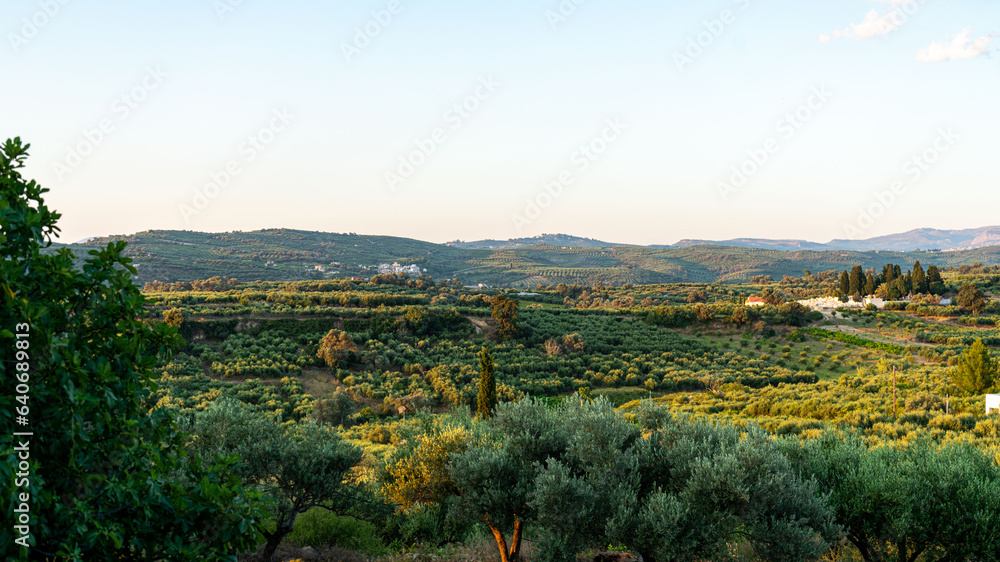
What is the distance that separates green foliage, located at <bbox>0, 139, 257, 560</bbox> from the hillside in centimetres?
9068

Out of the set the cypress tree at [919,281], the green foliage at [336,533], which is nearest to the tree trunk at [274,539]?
the green foliage at [336,533]

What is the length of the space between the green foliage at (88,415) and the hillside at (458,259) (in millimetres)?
90676

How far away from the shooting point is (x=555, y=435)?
10.3m

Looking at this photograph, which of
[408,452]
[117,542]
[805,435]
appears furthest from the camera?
[805,435]

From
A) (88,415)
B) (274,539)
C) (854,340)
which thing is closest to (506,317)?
(854,340)

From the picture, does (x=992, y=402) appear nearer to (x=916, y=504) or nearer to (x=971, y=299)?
(x=916, y=504)

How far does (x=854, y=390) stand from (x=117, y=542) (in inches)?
1493

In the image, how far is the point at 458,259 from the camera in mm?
167750

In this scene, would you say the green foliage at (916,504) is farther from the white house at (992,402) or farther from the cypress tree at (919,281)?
the cypress tree at (919,281)

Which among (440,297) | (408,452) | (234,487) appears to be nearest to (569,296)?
(440,297)

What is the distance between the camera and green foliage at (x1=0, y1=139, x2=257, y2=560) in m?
3.83

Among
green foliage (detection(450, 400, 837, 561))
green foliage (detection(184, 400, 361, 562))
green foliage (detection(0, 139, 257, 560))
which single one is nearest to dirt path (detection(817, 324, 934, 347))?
green foliage (detection(450, 400, 837, 561))

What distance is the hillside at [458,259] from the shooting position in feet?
331

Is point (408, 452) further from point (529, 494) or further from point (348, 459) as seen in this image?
point (529, 494)
